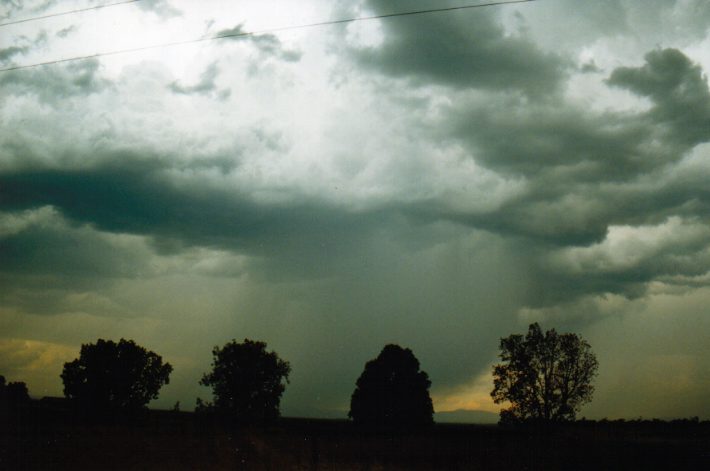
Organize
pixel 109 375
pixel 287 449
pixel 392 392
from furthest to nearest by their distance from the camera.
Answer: pixel 109 375 → pixel 392 392 → pixel 287 449

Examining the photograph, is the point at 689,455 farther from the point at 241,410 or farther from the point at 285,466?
the point at 241,410

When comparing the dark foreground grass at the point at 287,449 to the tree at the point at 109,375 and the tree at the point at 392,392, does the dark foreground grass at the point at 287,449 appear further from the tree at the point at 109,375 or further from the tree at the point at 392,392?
the tree at the point at 109,375

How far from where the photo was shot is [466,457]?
1383 inches

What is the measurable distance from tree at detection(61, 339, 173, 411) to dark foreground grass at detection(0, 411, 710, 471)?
33222 millimetres

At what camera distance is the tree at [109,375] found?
6109 centimetres

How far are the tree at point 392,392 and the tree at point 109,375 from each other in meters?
27.9

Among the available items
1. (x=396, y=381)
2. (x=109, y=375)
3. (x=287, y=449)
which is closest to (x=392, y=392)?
(x=396, y=381)

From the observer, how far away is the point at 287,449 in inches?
1384

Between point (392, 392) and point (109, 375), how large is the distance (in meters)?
35.4

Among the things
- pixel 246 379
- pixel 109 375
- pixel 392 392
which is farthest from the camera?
pixel 246 379

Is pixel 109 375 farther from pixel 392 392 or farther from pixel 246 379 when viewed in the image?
pixel 392 392

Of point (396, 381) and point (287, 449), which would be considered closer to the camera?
point (287, 449)

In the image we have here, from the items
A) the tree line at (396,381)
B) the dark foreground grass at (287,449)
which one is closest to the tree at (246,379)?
the tree line at (396,381)

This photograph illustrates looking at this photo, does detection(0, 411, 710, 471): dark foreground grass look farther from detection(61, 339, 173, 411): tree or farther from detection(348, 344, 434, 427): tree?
detection(61, 339, 173, 411): tree
